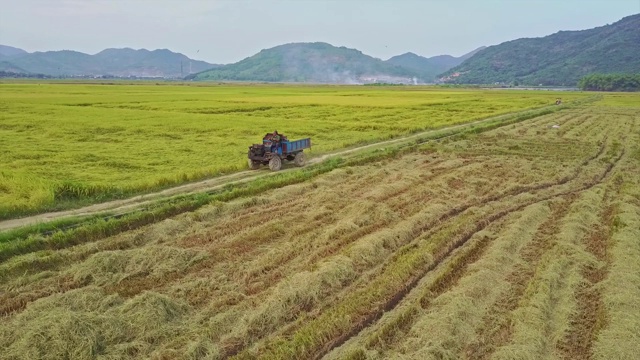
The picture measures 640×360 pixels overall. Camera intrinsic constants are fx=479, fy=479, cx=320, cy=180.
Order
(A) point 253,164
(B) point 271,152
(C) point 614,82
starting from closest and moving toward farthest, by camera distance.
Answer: (B) point 271,152 → (A) point 253,164 → (C) point 614,82

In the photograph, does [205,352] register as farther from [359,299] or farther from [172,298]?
[359,299]

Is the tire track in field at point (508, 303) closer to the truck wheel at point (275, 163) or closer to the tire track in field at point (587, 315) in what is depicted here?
the tire track in field at point (587, 315)

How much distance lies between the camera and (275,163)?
60.5ft

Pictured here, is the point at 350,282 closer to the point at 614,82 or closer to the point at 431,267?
the point at 431,267

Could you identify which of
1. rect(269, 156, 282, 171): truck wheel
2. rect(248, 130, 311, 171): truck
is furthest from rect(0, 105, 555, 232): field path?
rect(248, 130, 311, 171): truck

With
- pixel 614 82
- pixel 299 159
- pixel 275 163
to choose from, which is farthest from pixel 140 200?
pixel 614 82

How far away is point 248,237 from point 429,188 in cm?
660

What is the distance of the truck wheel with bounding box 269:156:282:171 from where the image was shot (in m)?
18.3

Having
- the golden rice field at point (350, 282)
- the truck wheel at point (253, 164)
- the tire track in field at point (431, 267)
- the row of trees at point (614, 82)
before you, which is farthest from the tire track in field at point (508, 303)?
the row of trees at point (614, 82)

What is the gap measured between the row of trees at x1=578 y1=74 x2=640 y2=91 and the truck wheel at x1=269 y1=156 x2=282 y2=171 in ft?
416

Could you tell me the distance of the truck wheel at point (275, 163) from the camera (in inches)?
722

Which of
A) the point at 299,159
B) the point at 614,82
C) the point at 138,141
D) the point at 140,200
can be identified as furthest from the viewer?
the point at 614,82

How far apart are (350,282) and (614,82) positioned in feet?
444

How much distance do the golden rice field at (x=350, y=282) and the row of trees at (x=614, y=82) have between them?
12423 centimetres
